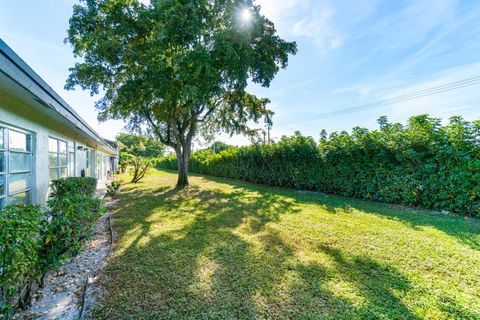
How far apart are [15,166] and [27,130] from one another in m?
0.94

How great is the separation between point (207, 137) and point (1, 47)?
1531 cm

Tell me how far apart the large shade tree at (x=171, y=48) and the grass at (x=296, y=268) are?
5.82 metres

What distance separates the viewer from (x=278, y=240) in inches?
176

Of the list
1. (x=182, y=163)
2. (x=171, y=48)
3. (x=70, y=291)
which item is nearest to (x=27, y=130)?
(x=70, y=291)

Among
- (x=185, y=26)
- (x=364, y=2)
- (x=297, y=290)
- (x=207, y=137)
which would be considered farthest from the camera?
(x=207, y=137)

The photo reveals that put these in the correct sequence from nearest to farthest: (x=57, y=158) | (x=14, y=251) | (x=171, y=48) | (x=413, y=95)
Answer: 1. (x=14, y=251)
2. (x=57, y=158)
3. (x=171, y=48)
4. (x=413, y=95)

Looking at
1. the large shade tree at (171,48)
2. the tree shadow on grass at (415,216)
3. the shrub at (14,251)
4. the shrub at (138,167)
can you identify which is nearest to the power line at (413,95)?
the large shade tree at (171,48)

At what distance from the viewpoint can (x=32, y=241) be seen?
2080 mm

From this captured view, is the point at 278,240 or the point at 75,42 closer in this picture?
the point at 278,240

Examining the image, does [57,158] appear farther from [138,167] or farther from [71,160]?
[138,167]

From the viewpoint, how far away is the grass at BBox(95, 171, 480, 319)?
241 centimetres

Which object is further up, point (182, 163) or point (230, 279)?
point (182, 163)

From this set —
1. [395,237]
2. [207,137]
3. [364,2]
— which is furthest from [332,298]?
[207,137]

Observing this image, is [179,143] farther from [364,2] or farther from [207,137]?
[364,2]
